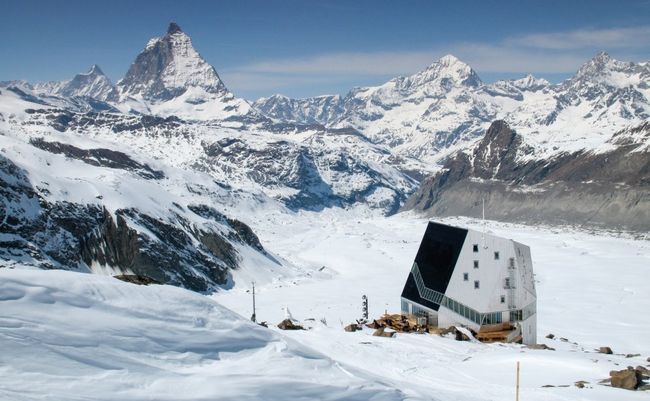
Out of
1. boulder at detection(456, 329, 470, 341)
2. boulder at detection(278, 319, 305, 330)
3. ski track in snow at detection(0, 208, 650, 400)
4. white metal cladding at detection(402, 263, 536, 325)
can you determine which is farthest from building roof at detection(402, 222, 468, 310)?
boulder at detection(278, 319, 305, 330)

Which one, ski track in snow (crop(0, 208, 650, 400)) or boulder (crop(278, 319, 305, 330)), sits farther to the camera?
boulder (crop(278, 319, 305, 330))

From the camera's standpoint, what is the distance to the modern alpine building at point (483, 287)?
45469mm

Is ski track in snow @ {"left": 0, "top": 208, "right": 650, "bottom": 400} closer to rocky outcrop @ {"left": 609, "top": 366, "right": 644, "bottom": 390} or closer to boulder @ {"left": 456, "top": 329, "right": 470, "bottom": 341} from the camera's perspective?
rocky outcrop @ {"left": 609, "top": 366, "right": 644, "bottom": 390}

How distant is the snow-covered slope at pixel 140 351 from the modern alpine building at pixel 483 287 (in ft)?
94.4

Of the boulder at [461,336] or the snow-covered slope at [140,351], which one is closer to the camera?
the snow-covered slope at [140,351]

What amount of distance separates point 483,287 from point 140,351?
34432 millimetres

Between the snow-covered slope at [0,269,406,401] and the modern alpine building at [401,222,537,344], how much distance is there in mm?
28775

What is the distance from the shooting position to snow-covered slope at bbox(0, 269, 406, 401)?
13617 mm

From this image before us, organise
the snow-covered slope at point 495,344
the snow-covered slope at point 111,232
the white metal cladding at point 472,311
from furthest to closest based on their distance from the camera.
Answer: the snow-covered slope at point 111,232
the white metal cladding at point 472,311
the snow-covered slope at point 495,344

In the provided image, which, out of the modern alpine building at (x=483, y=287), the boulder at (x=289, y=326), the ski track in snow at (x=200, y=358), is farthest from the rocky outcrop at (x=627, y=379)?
the modern alpine building at (x=483, y=287)

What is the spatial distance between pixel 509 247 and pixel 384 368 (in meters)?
23.2

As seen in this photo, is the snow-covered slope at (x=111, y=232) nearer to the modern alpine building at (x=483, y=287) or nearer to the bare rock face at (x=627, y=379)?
the modern alpine building at (x=483, y=287)

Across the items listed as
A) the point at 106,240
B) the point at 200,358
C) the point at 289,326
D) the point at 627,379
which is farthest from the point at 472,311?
the point at 106,240

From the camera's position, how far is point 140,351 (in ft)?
52.5
